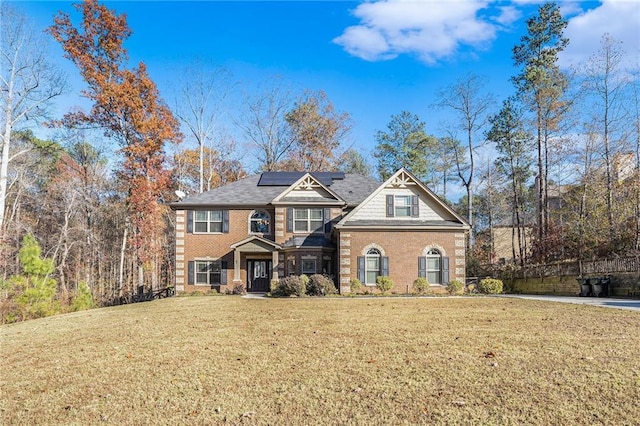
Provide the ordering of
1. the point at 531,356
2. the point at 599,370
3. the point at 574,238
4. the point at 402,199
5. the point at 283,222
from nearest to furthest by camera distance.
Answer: the point at 599,370 < the point at 531,356 < the point at 402,199 < the point at 283,222 < the point at 574,238

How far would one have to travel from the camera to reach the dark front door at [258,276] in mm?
26203

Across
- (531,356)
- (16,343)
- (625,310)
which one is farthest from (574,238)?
(16,343)

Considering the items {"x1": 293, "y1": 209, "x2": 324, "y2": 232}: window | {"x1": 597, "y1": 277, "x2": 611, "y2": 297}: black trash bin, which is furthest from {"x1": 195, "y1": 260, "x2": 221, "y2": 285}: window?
{"x1": 597, "y1": 277, "x2": 611, "y2": 297}: black trash bin

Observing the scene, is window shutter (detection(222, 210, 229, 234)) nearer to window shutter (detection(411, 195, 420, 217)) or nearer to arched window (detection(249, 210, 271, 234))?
arched window (detection(249, 210, 271, 234))

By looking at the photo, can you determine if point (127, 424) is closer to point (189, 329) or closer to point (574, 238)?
point (189, 329)

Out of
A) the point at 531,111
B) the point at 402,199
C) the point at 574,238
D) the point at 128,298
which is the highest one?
the point at 531,111

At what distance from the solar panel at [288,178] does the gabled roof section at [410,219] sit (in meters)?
4.79

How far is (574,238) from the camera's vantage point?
27906 mm

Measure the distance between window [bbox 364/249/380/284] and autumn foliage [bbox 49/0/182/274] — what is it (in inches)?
567

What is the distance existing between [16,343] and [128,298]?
20.0 metres

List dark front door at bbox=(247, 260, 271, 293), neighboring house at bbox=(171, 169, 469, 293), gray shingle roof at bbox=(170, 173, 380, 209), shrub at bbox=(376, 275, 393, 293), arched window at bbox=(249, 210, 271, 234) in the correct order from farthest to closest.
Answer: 1. arched window at bbox=(249, 210, 271, 234)
2. dark front door at bbox=(247, 260, 271, 293)
3. gray shingle roof at bbox=(170, 173, 380, 209)
4. neighboring house at bbox=(171, 169, 469, 293)
5. shrub at bbox=(376, 275, 393, 293)

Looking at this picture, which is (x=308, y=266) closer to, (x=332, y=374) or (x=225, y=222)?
(x=225, y=222)

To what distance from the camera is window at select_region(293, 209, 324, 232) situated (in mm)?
25906

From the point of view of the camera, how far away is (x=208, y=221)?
26094 millimetres
